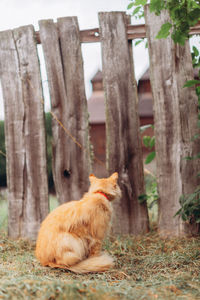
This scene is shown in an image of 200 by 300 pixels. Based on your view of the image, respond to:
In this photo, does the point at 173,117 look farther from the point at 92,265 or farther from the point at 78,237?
the point at 92,265

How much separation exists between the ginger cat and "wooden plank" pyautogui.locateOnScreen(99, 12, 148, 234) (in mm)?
699

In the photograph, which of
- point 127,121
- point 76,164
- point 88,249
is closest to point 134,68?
point 127,121

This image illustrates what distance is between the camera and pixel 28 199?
11.1 feet

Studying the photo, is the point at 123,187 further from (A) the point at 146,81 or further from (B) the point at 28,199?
(A) the point at 146,81

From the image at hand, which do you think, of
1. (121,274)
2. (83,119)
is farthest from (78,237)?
(83,119)

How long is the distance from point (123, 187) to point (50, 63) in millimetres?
1516

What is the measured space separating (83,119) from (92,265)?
1.50 metres

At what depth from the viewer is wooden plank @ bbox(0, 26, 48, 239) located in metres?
3.35

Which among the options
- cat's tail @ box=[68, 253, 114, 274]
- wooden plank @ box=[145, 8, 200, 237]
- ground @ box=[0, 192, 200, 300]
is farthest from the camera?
→ wooden plank @ box=[145, 8, 200, 237]

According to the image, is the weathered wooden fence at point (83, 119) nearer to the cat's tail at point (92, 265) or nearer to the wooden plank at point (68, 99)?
the wooden plank at point (68, 99)

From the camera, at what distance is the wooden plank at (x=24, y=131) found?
3.35m

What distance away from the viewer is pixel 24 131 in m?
3.38

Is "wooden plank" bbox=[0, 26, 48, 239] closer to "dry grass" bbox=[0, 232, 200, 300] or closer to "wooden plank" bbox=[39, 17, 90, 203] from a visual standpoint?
"wooden plank" bbox=[39, 17, 90, 203]

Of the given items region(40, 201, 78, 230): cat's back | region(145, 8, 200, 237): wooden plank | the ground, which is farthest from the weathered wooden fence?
region(40, 201, 78, 230): cat's back
